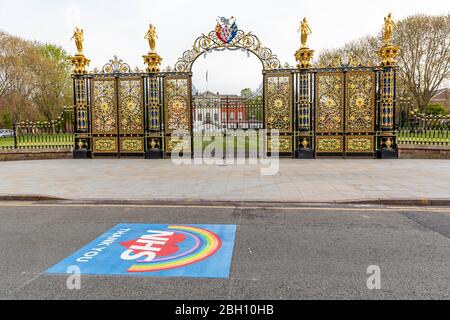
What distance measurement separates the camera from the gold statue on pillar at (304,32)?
52.2 ft

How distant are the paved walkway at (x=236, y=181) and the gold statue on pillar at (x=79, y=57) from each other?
4.75 metres

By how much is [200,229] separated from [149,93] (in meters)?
11.8

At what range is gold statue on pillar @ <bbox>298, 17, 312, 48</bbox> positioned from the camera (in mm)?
15898

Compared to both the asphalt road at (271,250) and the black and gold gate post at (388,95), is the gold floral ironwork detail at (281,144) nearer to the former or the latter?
the black and gold gate post at (388,95)

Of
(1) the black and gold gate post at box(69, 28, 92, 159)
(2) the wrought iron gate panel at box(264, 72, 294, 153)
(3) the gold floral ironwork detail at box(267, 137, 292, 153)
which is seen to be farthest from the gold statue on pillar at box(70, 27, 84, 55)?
(3) the gold floral ironwork detail at box(267, 137, 292, 153)

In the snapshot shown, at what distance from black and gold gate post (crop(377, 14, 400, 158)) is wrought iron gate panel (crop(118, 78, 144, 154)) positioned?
10.7m

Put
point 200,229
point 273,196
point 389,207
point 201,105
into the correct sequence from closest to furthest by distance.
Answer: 1. point 200,229
2. point 389,207
3. point 273,196
4. point 201,105

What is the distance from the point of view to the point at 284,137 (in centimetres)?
1647

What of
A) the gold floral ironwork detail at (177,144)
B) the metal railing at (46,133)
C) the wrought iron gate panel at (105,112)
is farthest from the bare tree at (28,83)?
the gold floral ironwork detail at (177,144)

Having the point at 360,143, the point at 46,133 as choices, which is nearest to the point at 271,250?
the point at 360,143

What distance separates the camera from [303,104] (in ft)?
53.2
